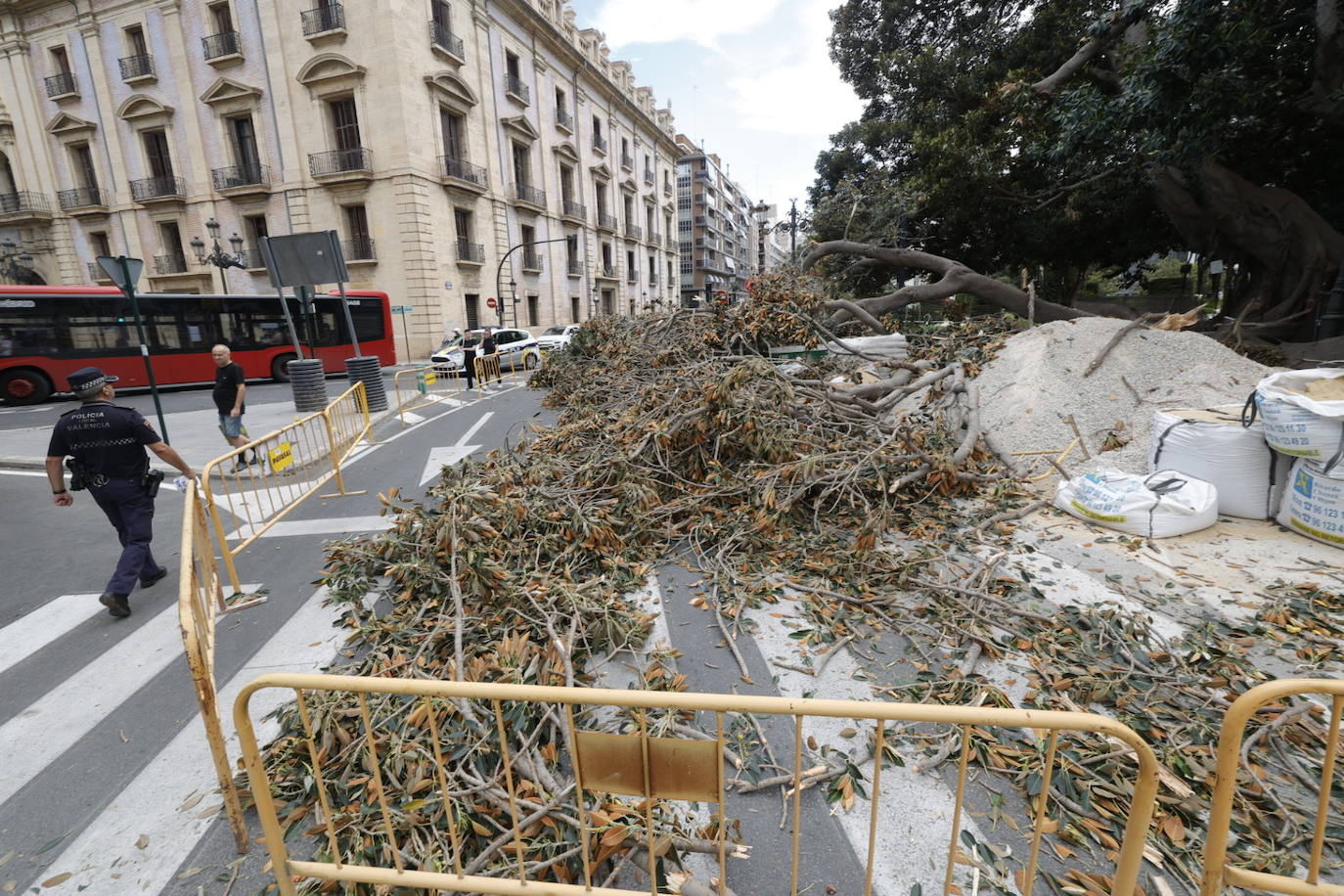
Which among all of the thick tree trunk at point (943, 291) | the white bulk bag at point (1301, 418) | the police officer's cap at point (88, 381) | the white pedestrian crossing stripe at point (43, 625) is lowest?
the white pedestrian crossing stripe at point (43, 625)

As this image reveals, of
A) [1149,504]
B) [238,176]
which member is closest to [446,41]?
[238,176]

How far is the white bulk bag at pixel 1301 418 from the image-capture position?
14.1 ft

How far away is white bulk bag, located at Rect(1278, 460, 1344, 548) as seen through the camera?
14.4 ft

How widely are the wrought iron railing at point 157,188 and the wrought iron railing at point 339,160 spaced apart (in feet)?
27.2

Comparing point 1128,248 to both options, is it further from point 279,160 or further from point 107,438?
point 279,160

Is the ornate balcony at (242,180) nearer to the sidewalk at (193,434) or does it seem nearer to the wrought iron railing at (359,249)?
the wrought iron railing at (359,249)

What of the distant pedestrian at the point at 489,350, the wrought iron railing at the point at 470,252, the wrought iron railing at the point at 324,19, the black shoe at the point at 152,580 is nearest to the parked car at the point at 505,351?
the distant pedestrian at the point at 489,350

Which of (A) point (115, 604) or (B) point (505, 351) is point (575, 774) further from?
(B) point (505, 351)

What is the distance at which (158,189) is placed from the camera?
29375 mm

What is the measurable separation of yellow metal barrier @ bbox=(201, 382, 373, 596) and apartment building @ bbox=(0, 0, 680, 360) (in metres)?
19.6

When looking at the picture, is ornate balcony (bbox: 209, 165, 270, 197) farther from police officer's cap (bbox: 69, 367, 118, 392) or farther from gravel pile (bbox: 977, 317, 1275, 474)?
gravel pile (bbox: 977, 317, 1275, 474)

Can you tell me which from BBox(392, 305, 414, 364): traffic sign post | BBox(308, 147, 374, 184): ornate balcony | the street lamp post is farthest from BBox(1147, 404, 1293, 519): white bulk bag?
BBox(308, 147, 374, 184): ornate balcony

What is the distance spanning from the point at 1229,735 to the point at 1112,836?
0.82m

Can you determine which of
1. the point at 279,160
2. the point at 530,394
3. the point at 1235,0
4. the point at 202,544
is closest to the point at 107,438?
the point at 202,544
